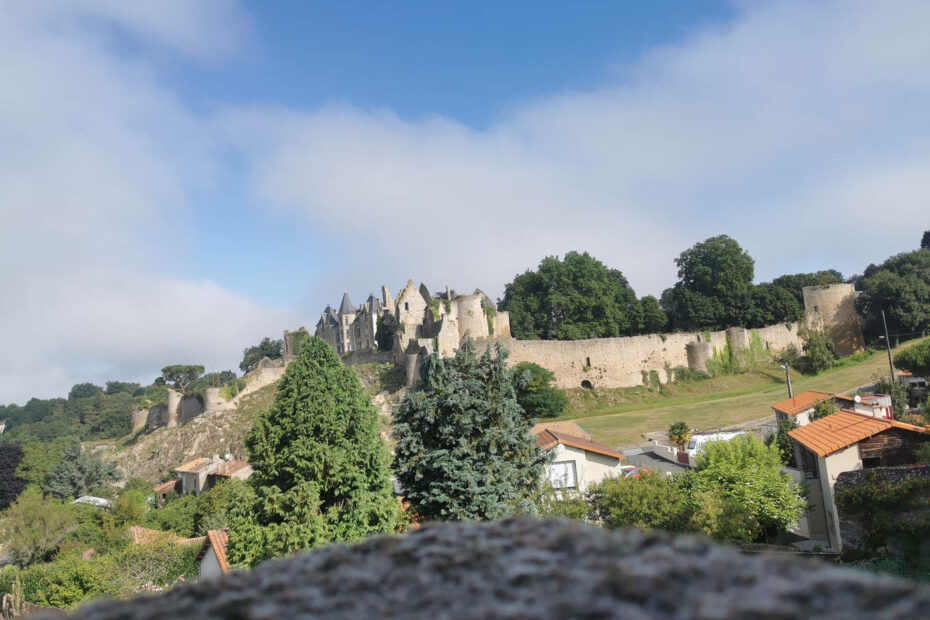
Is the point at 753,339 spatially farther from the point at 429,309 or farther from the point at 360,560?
the point at 360,560

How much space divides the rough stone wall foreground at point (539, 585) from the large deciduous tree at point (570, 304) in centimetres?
5584

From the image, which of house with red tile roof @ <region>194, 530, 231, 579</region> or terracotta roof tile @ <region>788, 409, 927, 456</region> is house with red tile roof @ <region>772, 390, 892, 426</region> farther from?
house with red tile roof @ <region>194, 530, 231, 579</region>

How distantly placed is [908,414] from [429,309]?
3778 centimetres

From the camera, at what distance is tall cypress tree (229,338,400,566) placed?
14.6 m

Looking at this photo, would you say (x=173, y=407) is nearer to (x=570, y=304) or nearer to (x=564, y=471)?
(x=570, y=304)

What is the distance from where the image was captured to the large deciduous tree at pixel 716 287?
59875mm

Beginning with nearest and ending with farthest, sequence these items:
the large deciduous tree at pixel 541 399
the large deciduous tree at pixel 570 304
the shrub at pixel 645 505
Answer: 1. the shrub at pixel 645 505
2. the large deciduous tree at pixel 541 399
3. the large deciduous tree at pixel 570 304

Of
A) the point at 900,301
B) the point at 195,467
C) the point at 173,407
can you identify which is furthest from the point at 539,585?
the point at 173,407

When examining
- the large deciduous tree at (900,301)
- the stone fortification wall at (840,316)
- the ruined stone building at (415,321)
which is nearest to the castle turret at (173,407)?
the ruined stone building at (415,321)

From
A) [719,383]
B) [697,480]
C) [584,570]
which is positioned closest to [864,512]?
[697,480]

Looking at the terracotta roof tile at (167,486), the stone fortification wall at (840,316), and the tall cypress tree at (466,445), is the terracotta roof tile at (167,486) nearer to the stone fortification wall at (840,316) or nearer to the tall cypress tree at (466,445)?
the tall cypress tree at (466,445)

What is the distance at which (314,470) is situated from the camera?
→ 15172mm

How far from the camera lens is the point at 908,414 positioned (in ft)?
102

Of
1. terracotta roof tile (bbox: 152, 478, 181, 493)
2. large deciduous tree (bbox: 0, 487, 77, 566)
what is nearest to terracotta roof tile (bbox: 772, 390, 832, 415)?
large deciduous tree (bbox: 0, 487, 77, 566)
